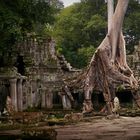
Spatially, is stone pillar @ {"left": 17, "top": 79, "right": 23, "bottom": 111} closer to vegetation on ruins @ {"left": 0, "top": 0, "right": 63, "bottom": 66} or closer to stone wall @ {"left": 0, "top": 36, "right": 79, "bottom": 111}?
vegetation on ruins @ {"left": 0, "top": 0, "right": 63, "bottom": 66}

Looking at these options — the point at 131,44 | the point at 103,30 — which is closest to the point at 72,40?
the point at 103,30

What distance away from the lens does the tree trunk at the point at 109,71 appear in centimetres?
3728

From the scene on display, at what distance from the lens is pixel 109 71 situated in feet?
123

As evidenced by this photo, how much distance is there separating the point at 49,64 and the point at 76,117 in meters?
15.5

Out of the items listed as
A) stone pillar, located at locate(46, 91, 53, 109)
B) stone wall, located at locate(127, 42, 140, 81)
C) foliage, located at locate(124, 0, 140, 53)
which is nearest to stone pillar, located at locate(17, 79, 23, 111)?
stone pillar, located at locate(46, 91, 53, 109)

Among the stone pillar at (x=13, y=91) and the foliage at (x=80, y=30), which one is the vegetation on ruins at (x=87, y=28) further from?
the stone pillar at (x=13, y=91)

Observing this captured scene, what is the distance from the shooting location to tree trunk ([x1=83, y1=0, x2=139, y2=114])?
37.3m

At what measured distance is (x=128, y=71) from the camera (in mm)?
38562

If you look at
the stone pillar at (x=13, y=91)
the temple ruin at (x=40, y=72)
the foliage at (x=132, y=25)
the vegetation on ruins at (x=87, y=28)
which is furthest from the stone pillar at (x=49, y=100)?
the foliage at (x=132, y=25)

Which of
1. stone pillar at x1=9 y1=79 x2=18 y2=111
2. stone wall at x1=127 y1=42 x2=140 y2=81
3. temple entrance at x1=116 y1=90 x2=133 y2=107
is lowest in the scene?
temple entrance at x1=116 y1=90 x2=133 y2=107

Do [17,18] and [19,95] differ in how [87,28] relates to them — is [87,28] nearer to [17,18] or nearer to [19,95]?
[19,95]

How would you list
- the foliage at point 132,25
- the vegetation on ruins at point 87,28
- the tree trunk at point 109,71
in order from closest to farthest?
the tree trunk at point 109,71, the vegetation on ruins at point 87,28, the foliage at point 132,25

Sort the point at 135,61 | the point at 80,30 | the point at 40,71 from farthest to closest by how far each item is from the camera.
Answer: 1. the point at 80,30
2. the point at 135,61
3. the point at 40,71

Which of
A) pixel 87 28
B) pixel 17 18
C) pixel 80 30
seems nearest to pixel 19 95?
pixel 17 18
